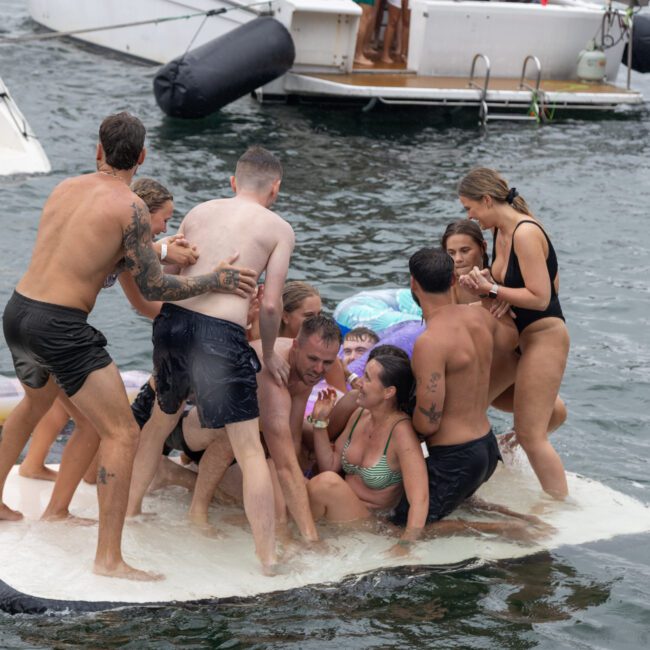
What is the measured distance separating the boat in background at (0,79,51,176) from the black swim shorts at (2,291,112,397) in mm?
8908

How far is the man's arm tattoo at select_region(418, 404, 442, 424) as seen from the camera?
6234mm

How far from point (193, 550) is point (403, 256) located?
6796 millimetres

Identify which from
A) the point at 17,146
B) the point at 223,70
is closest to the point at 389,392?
the point at 17,146

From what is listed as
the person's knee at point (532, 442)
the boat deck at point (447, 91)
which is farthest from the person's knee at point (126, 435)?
the boat deck at point (447, 91)

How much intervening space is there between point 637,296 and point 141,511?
674 cm

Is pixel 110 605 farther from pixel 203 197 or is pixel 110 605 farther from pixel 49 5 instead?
pixel 49 5

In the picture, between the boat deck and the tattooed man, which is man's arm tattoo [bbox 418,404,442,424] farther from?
the boat deck

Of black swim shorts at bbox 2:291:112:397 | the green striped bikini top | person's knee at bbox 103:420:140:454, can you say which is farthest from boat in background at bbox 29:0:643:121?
person's knee at bbox 103:420:140:454

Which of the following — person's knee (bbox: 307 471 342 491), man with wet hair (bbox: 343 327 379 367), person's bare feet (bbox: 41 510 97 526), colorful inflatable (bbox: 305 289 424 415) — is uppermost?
man with wet hair (bbox: 343 327 379 367)

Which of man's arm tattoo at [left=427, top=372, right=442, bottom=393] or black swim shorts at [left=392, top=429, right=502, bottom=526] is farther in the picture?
black swim shorts at [left=392, top=429, right=502, bottom=526]

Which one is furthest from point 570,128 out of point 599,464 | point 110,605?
point 110,605

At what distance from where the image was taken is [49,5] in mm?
21891

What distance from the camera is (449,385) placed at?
629 centimetres

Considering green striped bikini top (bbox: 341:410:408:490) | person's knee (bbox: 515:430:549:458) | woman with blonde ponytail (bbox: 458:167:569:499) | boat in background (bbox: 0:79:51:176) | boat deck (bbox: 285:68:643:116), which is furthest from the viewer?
boat deck (bbox: 285:68:643:116)
